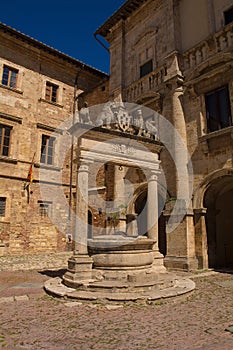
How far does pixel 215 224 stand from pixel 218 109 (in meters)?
4.53

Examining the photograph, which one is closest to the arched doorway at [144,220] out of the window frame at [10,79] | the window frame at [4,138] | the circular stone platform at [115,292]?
the circular stone platform at [115,292]

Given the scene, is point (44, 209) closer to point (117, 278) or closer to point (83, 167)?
point (83, 167)

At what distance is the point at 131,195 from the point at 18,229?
259 inches

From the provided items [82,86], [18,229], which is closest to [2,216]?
[18,229]

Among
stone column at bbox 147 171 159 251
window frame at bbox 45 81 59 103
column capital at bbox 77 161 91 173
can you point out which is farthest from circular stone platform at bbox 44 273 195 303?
window frame at bbox 45 81 59 103

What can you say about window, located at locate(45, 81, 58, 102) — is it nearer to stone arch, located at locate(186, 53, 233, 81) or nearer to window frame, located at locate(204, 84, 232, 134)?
stone arch, located at locate(186, 53, 233, 81)

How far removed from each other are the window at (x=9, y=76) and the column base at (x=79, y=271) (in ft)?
40.9

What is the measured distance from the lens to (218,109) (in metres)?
10.5

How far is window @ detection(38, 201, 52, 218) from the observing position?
16206mm

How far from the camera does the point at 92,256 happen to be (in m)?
7.41

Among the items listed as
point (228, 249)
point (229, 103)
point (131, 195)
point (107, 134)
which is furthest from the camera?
point (131, 195)

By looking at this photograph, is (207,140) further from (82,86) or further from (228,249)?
(82,86)

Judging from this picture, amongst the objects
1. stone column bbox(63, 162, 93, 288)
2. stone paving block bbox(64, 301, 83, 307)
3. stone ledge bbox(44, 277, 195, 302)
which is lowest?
stone paving block bbox(64, 301, 83, 307)

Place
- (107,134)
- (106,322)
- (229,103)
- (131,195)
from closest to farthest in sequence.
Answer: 1. (106,322)
2. (107,134)
3. (229,103)
4. (131,195)
